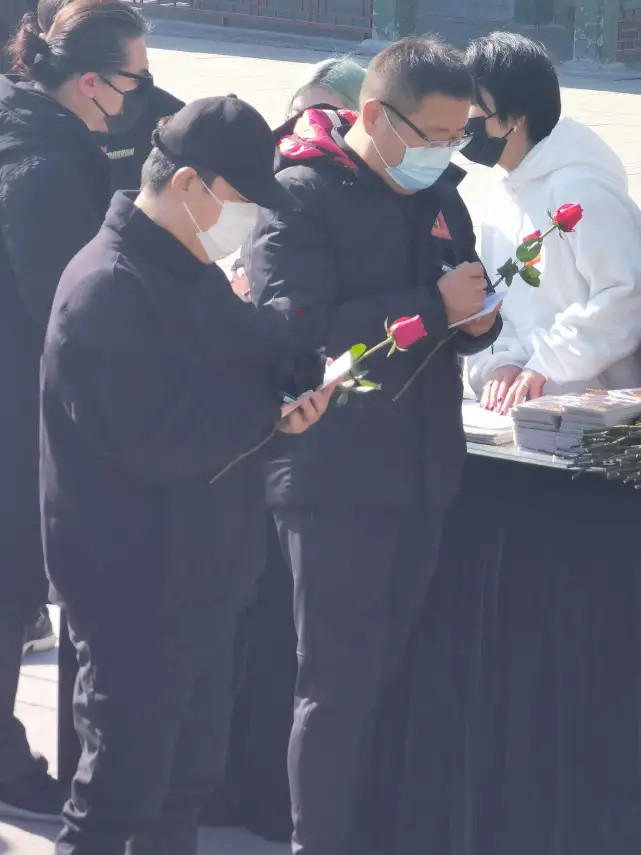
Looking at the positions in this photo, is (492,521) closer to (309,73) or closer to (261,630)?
(261,630)

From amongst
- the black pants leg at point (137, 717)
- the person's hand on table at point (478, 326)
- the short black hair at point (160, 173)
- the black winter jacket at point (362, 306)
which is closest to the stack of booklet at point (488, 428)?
the black winter jacket at point (362, 306)

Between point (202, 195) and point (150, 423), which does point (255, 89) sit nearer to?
point (202, 195)

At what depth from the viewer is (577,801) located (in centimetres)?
319

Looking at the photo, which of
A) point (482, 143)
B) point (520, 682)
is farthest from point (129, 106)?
point (520, 682)

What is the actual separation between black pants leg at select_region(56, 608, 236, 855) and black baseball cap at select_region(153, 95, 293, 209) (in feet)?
2.53

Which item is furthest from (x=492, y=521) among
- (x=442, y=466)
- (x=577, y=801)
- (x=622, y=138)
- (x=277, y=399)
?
(x=622, y=138)

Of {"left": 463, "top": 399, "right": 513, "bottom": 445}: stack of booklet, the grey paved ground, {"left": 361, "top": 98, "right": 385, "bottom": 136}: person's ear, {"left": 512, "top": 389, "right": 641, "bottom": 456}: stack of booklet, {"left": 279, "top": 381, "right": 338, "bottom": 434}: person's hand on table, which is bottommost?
the grey paved ground

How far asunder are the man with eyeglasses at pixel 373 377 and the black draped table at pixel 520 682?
15cm

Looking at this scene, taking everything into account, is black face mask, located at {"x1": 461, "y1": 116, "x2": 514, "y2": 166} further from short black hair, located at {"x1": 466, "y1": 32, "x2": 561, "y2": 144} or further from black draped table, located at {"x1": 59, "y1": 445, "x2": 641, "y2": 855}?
black draped table, located at {"x1": 59, "y1": 445, "x2": 641, "y2": 855}

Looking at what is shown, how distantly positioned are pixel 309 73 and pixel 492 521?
1484 mm

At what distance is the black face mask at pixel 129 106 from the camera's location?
3615 mm

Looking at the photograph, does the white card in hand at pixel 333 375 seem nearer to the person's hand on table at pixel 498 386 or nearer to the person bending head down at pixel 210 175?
the person bending head down at pixel 210 175

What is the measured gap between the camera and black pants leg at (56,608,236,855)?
2670mm

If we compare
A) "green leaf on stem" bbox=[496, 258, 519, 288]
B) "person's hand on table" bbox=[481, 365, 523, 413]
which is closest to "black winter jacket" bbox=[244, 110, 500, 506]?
"green leaf on stem" bbox=[496, 258, 519, 288]
